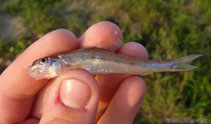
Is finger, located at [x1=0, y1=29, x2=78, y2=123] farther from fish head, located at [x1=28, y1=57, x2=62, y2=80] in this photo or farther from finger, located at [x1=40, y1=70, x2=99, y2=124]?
finger, located at [x1=40, y1=70, x2=99, y2=124]

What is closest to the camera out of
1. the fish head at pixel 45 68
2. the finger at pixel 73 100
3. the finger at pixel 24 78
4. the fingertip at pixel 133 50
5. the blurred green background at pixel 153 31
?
the finger at pixel 73 100

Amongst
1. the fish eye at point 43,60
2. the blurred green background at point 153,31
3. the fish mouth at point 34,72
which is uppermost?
the fish eye at point 43,60

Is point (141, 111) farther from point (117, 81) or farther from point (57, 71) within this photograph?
A: point (57, 71)

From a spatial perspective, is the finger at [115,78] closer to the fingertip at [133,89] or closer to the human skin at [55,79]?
the human skin at [55,79]

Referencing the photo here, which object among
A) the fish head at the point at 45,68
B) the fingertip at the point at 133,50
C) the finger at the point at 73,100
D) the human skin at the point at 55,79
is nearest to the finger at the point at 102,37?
the human skin at the point at 55,79

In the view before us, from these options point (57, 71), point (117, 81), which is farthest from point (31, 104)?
point (117, 81)
